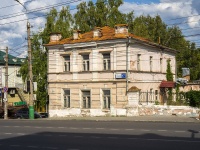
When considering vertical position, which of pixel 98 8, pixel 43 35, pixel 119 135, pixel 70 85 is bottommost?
pixel 119 135

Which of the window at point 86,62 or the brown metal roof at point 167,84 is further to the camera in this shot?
the brown metal roof at point 167,84

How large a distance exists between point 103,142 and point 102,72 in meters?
17.1

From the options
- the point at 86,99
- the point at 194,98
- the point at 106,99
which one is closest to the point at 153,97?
the point at 106,99

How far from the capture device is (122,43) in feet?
96.2

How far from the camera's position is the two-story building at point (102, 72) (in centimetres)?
2933

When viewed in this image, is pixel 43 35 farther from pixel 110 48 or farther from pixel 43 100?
pixel 110 48

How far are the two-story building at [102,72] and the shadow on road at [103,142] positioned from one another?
13.7 m

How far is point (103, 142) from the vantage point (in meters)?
13.6

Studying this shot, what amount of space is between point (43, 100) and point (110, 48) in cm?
1793

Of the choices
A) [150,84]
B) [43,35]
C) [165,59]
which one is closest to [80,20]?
[43,35]

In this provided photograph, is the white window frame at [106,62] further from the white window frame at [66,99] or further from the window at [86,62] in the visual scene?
the white window frame at [66,99]

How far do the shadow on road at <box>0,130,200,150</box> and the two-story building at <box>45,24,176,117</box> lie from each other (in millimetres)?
13748

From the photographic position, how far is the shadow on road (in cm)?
1227

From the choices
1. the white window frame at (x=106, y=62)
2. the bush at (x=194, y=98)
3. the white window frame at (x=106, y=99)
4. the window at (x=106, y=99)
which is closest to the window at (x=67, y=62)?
the white window frame at (x=106, y=62)
